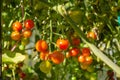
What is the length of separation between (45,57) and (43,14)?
0.50 metres

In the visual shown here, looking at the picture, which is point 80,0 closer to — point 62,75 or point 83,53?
point 62,75

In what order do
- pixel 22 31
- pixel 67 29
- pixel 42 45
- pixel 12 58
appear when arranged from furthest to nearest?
pixel 67 29
pixel 22 31
pixel 42 45
pixel 12 58

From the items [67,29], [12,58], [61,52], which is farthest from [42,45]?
[67,29]

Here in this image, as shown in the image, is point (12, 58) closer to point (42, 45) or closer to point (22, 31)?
point (42, 45)

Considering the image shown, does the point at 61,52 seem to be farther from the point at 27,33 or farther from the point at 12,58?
the point at 12,58

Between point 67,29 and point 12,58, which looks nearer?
point 12,58

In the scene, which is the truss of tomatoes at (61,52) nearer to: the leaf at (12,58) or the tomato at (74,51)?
the tomato at (74,51)

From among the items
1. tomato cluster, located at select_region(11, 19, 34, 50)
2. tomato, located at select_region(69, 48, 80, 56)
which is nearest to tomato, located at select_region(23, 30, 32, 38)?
tomato cluster, located at select_region(11, 19, 34, 50)

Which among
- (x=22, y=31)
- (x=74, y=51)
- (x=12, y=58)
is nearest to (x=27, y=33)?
(x=22, y=31)

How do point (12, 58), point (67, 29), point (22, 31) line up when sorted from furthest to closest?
point (67, 29), point (22, 31), point (12, 58)

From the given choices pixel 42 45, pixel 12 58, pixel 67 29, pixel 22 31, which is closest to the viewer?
pixel 12 58

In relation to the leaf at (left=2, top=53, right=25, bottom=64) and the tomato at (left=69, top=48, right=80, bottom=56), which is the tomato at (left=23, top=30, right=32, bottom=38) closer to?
the tomato at (left=69, top=48, right=80, bottom=56)

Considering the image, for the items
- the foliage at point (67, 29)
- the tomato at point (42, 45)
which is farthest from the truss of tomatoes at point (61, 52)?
the foliage at point (67, 29)

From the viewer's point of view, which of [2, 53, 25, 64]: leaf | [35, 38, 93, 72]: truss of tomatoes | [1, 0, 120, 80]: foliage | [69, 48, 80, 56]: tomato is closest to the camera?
[2, 53, 25, 64]: leaf
